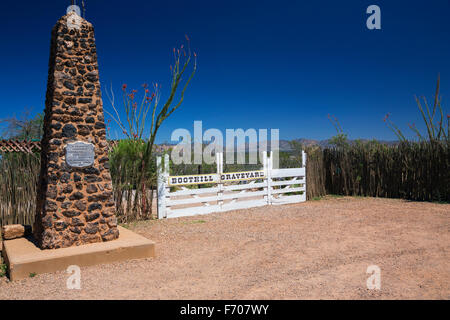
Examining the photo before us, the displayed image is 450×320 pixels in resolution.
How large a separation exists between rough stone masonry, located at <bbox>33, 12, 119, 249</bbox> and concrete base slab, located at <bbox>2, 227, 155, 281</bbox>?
0.21 metres

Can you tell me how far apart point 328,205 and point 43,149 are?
777 centimetres

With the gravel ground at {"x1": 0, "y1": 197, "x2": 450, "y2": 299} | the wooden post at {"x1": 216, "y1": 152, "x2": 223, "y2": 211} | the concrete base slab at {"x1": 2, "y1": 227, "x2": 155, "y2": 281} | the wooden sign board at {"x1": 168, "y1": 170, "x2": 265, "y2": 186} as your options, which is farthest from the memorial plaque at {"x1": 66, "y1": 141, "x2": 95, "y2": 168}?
the wooden post at {"x1": 216, "y1": 152, "x2": 223, "y2": 211}

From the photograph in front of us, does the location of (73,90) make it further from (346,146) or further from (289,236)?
(346,146)

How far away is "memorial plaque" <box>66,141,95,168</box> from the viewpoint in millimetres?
5227

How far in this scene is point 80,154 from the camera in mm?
5305

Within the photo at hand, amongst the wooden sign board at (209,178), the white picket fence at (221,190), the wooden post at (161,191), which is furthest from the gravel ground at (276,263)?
the wooden sign board at (209,178)

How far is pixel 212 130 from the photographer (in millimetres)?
13016

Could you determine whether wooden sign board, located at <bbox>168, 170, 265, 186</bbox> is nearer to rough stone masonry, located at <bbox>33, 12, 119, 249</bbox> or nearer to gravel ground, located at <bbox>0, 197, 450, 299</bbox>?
gravel ground, located at <bbox>0, 197, 450, 299</bbox>

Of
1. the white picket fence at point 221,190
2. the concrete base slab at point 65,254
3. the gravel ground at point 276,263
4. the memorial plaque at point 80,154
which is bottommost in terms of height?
the gravel ground at point 276,263

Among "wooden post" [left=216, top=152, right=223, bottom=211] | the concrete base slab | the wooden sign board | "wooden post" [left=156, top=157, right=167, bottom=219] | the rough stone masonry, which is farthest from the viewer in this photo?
"wooden post" [left=216, top=152, right=223, bottom=211]

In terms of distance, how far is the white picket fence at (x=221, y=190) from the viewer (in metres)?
8.50

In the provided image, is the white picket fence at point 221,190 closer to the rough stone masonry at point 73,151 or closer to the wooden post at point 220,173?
the wooden post at point 220,173

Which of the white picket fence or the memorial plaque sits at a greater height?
the memorial plaque

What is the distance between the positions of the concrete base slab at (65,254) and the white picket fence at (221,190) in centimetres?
282
